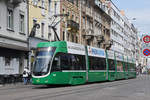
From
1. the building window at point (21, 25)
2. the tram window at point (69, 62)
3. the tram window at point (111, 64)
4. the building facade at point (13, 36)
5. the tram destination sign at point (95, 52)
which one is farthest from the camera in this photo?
the building window at point (21, 25)

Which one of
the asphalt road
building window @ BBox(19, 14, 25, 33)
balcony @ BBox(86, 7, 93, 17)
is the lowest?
the asphalt road

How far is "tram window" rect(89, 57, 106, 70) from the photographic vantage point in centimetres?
2587

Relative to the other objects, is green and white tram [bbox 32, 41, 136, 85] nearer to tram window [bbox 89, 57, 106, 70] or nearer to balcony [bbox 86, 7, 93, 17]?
tram window [bbox 89, 57, 106, 70]

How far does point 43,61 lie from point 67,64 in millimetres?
2140

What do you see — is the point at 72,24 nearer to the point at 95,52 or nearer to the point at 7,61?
the point at 7,61

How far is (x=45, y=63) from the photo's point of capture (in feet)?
66.0

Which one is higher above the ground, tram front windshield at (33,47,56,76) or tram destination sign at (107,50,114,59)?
tram destination sign at (107,50,114,59)

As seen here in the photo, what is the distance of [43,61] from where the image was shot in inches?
795


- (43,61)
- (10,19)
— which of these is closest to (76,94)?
(43,61)

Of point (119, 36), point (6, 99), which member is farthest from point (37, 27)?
point (119, 36)

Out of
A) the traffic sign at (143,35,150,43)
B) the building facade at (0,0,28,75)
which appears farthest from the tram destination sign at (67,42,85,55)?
the traffic sign at (143,35,150,43)

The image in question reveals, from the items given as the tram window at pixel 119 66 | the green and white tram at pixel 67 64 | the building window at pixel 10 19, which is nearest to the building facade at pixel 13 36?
the building window at pixel 10 19

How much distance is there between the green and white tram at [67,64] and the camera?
20.1 metres

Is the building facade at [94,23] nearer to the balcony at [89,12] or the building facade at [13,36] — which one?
the balcony at [89,12]
